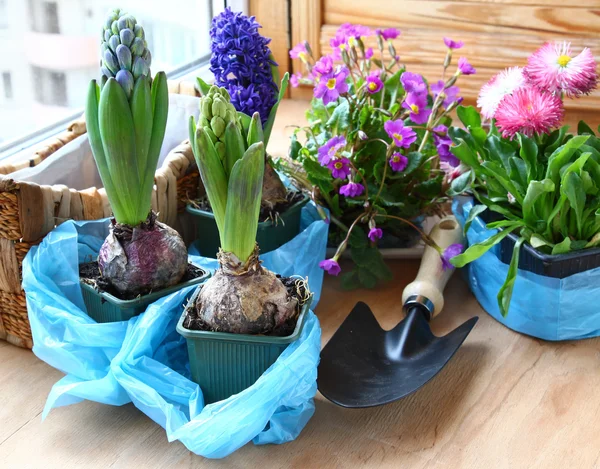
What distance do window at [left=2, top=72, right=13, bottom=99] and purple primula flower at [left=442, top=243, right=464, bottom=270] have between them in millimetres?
676

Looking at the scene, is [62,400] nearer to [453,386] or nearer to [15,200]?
[15,200]

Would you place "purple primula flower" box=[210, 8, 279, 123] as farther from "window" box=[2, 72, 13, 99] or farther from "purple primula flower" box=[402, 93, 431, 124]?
"window" box=[2, 72, 13, 99]

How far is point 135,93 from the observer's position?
0.78 metres

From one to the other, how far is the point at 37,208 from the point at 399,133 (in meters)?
0.47

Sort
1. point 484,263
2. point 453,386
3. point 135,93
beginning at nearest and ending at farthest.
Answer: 1. point 135,93
2. point 453,386
3. point 484,263

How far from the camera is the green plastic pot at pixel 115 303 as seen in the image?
83cm

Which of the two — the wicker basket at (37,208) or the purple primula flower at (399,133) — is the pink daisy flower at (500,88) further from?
the wicker basket at (37,208)

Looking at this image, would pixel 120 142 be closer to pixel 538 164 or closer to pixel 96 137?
pixel 96 137

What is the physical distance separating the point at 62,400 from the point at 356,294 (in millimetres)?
441

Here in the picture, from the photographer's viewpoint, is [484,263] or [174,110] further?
[174,110]

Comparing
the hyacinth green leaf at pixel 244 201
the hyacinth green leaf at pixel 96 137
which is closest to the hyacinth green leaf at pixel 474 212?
the hyacinth green leaf at pixel 244 201

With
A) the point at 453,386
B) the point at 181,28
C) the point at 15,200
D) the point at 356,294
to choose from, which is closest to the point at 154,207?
the point at 15,200

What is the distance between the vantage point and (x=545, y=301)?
94 centimetres

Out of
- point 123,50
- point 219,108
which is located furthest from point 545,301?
point 123,50
